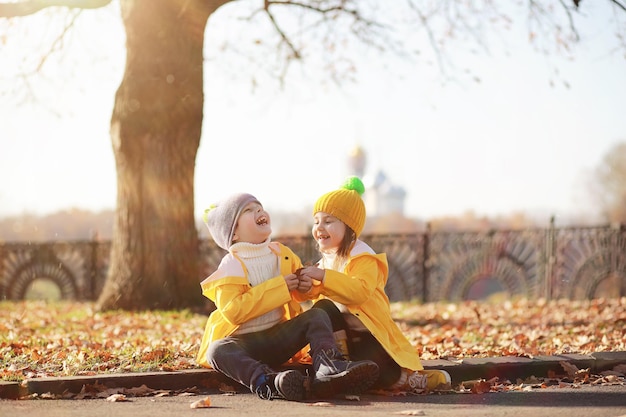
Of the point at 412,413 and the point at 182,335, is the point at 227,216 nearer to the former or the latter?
the point at 412,413

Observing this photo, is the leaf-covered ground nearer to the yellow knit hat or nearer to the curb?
the curb

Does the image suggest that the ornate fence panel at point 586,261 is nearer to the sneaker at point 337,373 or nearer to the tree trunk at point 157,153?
the tree trunk at point 157,153

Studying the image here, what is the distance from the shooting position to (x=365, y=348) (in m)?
5.39

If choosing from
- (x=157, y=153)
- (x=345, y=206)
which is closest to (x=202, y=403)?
(x=345, y=206)

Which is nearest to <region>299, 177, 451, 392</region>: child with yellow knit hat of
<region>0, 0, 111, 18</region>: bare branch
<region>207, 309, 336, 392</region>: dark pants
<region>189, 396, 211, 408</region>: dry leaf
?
<region>207, 309, 336, 392</region>: dark pants

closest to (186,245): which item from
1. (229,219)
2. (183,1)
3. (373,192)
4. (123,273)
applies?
(123,273)

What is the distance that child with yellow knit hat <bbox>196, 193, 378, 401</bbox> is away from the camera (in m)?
4.98

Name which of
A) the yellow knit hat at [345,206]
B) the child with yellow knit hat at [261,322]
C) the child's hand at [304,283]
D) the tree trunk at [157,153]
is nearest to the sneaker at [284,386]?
the child with yellow knit hat at [261,322]

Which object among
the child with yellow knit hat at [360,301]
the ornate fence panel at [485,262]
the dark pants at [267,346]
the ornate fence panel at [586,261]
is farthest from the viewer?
the ornate fence panel at [485,262]

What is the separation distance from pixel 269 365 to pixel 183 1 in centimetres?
753

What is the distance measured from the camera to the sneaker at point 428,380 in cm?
552

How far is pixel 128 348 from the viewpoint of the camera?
284 inches

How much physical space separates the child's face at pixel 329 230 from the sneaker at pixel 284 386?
93cm

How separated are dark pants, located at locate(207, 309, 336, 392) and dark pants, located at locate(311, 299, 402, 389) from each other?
0.18m
